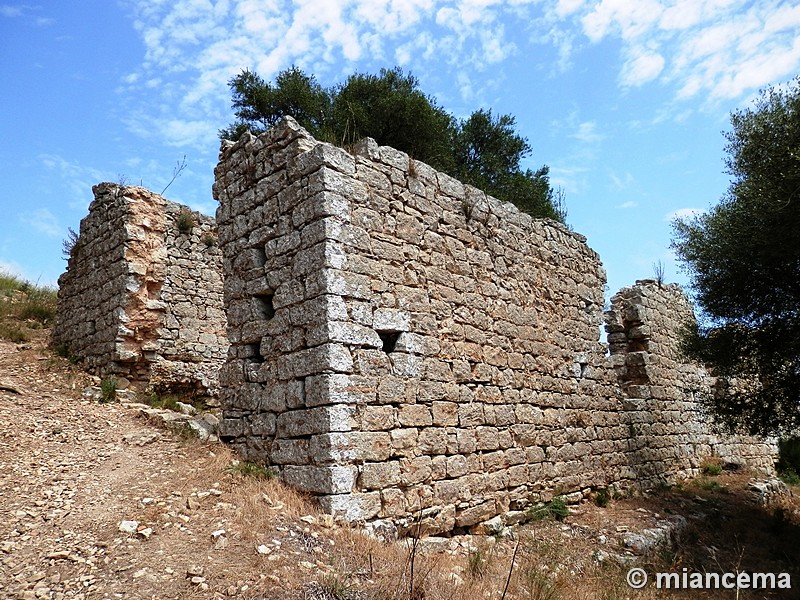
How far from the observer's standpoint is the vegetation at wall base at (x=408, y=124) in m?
18.3

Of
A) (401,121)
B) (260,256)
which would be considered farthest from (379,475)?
(401,121)

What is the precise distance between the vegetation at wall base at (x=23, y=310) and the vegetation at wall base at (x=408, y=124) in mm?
6845

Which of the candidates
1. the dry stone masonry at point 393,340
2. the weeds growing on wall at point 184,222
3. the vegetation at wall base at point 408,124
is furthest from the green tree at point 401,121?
the dry stone masonry at point 393,340

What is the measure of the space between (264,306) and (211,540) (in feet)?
8.45

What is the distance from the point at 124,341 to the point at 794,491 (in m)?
13.7

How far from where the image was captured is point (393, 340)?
20.7ft

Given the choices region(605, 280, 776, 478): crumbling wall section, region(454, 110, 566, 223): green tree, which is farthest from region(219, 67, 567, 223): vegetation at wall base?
region(605, 280, 776, 478): crumbling wall section

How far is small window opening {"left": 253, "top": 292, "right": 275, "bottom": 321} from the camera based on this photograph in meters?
6.43

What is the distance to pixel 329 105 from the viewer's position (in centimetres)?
1986

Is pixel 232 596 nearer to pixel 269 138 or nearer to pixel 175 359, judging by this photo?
pixel 269 138

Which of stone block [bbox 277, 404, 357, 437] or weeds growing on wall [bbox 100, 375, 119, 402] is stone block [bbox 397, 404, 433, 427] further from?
weeds growing on wall [bbox 100, 375, 119, 402]

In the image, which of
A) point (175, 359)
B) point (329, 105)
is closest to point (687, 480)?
point (175, 359)

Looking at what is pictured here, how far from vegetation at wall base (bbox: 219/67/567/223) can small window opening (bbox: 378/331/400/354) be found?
11350mm

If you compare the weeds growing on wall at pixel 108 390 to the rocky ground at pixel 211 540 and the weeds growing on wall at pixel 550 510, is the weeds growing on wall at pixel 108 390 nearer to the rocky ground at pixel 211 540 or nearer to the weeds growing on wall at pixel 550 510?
→ the rocky ground at pixel 211 540
